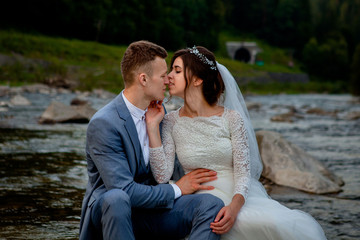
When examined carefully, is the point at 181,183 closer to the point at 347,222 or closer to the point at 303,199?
the point at 347,222

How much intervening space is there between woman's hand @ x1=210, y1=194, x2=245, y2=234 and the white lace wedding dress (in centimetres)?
7

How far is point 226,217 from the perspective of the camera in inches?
127

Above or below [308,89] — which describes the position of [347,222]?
above

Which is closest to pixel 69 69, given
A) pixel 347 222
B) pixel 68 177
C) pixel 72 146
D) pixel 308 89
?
pixel 72 146

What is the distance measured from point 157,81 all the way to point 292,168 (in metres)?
4.76

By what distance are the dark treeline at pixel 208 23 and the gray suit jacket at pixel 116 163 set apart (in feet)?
124

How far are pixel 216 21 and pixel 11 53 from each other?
181 ft

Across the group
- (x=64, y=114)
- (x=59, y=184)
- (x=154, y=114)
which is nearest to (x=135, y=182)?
(x=154, y=114)

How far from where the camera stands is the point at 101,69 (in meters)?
38.4

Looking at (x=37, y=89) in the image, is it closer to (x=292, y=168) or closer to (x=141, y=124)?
(x=292, y=168)

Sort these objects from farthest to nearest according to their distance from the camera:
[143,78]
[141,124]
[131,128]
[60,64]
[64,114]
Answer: [60,64] → [64,114] → [141,124] → [143,78] → [131,128]

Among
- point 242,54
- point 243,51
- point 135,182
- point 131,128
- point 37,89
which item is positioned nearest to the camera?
point 135,182

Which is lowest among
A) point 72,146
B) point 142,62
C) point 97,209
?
point 72,146

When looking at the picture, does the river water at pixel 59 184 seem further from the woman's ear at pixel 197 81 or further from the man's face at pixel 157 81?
the woman's ear at pixel 197 81
